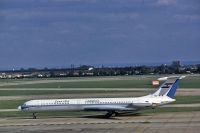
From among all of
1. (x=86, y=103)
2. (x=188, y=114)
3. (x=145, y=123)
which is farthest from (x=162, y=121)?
(x=86, y=103)

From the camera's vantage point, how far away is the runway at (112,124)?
173ft

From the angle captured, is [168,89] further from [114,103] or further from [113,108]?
[113,108]

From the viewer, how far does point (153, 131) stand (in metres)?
50.5

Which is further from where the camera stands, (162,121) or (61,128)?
(162,121)

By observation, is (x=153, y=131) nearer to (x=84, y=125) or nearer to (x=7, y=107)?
(x=84, y=125)

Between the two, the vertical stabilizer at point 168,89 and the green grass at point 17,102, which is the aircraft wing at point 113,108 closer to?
the vertical stabilizer at point 168,89

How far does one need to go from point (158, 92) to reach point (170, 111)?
529 centimetres

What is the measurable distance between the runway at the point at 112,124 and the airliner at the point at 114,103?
128cm

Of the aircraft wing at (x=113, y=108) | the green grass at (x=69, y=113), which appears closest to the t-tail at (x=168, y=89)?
the aircraft wing at (x=113, y=108)

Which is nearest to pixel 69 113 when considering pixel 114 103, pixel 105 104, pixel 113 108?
pixel 105 104

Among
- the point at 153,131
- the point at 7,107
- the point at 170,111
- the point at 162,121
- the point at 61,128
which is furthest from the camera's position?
the point at 7,107

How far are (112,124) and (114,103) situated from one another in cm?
883

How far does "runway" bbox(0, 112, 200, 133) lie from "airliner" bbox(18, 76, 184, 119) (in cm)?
128

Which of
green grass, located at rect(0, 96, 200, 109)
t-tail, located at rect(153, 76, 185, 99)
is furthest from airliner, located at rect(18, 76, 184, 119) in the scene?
green grass, located at rect(0, 96, 200, 109)
